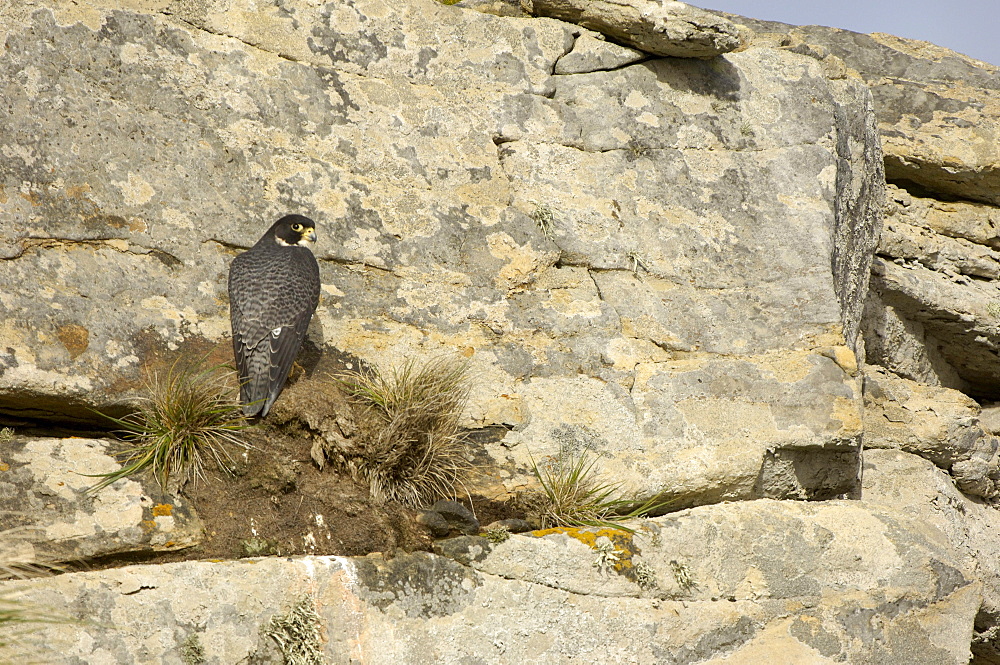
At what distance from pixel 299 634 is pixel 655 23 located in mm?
4709

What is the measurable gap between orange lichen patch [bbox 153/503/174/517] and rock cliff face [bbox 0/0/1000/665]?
0.02m

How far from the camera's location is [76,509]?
365 cm

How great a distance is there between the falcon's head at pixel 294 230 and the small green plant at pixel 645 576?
2.48m

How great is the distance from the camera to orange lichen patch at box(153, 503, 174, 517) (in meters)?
3.78

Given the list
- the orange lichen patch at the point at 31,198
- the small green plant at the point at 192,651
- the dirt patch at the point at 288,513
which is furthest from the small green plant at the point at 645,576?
the orange lichen patch at the point at 31,198

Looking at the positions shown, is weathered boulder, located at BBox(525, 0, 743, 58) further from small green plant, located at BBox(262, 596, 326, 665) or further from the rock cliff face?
small green plant, located at BBox(262, 596, 326, 665)

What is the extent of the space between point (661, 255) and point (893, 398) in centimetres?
282

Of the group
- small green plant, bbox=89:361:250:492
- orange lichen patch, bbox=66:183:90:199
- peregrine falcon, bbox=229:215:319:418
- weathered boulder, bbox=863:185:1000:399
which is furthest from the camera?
weathered boulder, bbox=863:185:1000:399

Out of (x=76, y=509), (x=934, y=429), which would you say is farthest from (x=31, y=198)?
(x=934, y=429)

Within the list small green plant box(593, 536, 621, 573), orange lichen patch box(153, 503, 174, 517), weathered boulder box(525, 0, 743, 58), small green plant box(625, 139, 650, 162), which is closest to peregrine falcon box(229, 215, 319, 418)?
orange lichen patch box(153, 503, 174, 517)

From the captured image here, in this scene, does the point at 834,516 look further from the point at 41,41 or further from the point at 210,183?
the point at 41,41

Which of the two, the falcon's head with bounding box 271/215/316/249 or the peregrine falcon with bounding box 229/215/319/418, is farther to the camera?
the falcon's head with bounding box 271/215/316/249

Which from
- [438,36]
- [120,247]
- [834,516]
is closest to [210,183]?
[120,247]

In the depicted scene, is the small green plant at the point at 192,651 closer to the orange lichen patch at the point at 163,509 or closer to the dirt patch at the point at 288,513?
the dirt patch at the point at 288,513
